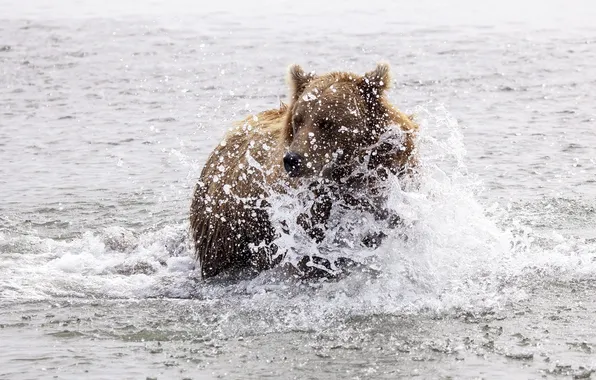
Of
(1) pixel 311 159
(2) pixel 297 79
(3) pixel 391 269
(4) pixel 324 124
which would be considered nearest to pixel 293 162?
(1) pixel 311 159

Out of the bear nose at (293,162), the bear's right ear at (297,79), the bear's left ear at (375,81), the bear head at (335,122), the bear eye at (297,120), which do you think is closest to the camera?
the bear nose at (293,162)

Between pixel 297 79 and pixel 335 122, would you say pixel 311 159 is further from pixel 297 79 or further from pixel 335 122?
pixel 297 79

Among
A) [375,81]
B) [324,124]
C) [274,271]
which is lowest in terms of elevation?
[274,271]

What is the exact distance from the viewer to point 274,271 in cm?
757

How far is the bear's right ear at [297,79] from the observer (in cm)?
710

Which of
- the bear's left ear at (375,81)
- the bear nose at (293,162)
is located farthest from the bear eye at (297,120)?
the bear's left ear at (375,81)

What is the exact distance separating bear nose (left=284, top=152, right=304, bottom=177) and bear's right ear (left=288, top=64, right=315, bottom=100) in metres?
0.59

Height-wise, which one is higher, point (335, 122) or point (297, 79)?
point (297, 79)

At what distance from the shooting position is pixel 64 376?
5.86m

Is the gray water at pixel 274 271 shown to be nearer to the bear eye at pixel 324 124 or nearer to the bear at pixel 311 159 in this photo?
the bear at pixel 311 159

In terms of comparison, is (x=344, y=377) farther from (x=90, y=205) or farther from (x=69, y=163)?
(x=69, y=163)

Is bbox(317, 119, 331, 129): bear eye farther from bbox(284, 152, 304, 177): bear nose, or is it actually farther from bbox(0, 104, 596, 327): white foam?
bbox(0, 104, 596, 327): white foam

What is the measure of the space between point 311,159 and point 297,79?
0.68 m

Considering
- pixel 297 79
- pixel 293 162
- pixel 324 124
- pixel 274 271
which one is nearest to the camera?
pixel 293 162
